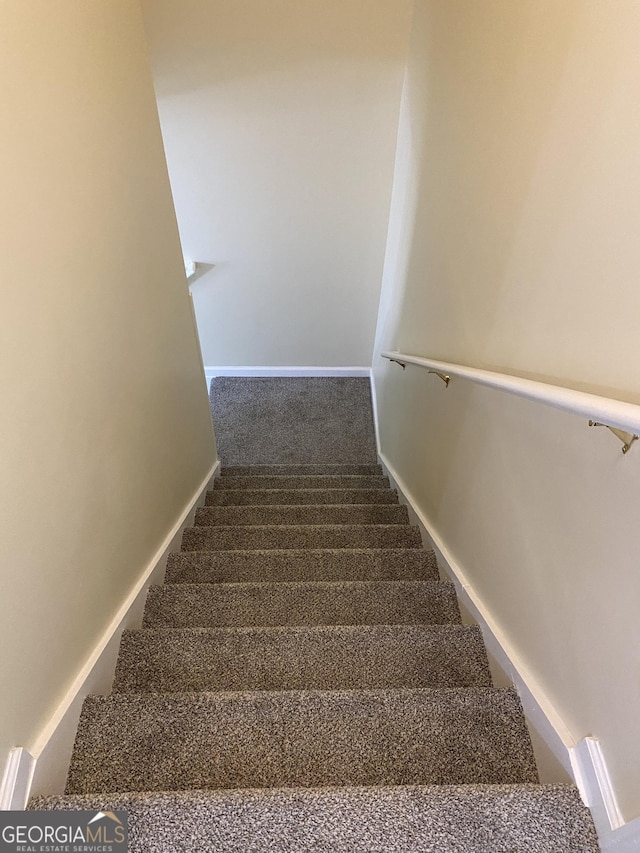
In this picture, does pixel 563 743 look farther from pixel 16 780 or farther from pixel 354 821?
pixel 16 780

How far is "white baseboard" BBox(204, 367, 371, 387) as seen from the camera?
215 inches

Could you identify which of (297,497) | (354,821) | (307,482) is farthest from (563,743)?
(307,482)

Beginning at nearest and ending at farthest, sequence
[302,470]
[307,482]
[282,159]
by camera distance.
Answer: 1. [282,159]
2. [307,482]
3. [302,470]

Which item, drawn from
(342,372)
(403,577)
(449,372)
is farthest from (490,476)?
(342,372)

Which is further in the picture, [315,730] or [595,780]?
[315,730]

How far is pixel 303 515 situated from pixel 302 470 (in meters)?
1.47

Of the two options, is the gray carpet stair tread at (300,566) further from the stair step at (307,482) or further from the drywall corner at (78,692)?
the stair step at (307,482)

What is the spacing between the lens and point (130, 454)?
1660 millimetres

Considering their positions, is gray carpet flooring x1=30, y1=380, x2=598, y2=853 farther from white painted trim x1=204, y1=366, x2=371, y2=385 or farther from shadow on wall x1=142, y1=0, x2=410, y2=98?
white painted trim x1=204, y1=366, x2=371, y2=385

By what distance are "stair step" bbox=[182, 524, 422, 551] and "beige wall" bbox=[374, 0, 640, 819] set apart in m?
0.39

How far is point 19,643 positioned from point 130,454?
2.45 ft

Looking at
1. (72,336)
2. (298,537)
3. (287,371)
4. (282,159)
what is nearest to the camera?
(72,336)

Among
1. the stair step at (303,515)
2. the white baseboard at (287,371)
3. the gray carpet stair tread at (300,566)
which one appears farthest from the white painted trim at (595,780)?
the white baseboard at (287,371)

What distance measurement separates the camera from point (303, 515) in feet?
9.12
